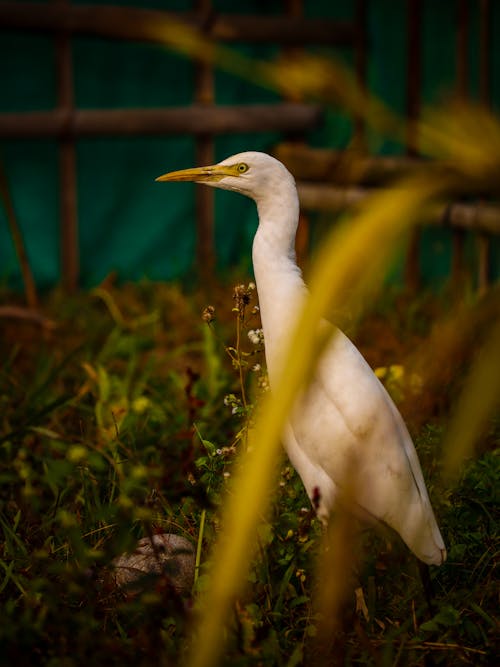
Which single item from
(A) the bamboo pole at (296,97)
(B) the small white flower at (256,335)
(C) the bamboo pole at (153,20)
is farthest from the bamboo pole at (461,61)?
(B) the small white flower at (256,335)

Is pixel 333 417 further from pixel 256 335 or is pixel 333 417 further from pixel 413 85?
pixel 413 85

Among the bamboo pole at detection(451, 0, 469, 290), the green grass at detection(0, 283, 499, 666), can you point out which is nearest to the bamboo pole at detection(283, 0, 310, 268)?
the bamboo pole at detection(451, 0, 469, 290)

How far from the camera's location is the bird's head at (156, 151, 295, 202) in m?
1.92

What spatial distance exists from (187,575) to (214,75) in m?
3.52

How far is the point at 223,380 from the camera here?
3.09 meters

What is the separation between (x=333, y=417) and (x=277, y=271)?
35 centimetres

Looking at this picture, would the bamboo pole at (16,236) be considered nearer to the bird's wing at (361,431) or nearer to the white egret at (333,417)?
the white egret at (333,417)

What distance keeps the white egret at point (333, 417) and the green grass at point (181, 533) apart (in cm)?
10

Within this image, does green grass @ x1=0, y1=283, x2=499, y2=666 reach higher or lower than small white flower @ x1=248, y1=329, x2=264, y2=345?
lower

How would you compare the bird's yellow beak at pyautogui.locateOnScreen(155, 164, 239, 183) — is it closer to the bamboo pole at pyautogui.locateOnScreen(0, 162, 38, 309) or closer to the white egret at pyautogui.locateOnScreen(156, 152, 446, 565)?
the white egret at pyautogui.locateOnScreen(156, 152, 446, 565)

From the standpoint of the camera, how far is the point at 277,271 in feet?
6.11

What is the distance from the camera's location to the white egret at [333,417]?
1.75 meters

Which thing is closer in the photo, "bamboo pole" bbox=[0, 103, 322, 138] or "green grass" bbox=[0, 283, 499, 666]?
"green grass" bbox=[0, 283, 499, 666]

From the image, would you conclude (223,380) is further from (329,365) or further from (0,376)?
(329,365)
